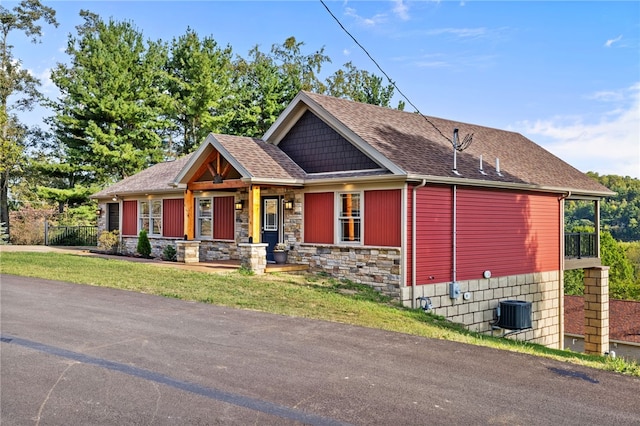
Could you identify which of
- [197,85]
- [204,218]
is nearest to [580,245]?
[204,218]

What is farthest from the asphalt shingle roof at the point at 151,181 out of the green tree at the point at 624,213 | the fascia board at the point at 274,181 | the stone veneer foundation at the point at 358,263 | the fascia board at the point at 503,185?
the green tree at the point at 624,213

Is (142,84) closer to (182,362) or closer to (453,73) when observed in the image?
(453,73)

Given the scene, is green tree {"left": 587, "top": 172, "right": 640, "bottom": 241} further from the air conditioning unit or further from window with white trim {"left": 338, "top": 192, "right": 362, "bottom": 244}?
window with white trim {"left": 338, "top": 192, "right": 362, "bottom": 244}

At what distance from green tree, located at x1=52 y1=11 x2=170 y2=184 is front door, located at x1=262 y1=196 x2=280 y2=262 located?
17.8 m

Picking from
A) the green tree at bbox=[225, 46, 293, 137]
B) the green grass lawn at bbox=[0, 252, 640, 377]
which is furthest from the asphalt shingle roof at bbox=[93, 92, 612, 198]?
the green tree at bbox=[225, 46, 293, 137]

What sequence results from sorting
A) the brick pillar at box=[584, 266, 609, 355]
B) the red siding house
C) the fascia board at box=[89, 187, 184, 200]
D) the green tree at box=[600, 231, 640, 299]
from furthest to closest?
the green tree at box=[600, 231, 640, 299] < the fascia board at box=[89, 187, 184, 200] < the brick pillar at box=[584, 266, 609, 355] < the red siding house

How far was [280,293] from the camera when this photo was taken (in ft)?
43.7

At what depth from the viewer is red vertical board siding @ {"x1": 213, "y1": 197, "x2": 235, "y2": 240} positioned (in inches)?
799

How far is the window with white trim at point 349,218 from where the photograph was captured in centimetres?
1603

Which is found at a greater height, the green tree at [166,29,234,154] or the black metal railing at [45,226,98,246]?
the green tree at [166,29,234,154]

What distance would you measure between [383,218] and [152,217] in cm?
1233

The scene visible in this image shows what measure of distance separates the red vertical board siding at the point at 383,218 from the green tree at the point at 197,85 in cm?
2298

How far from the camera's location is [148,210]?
24281mm

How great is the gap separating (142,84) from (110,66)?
248 centimetres
